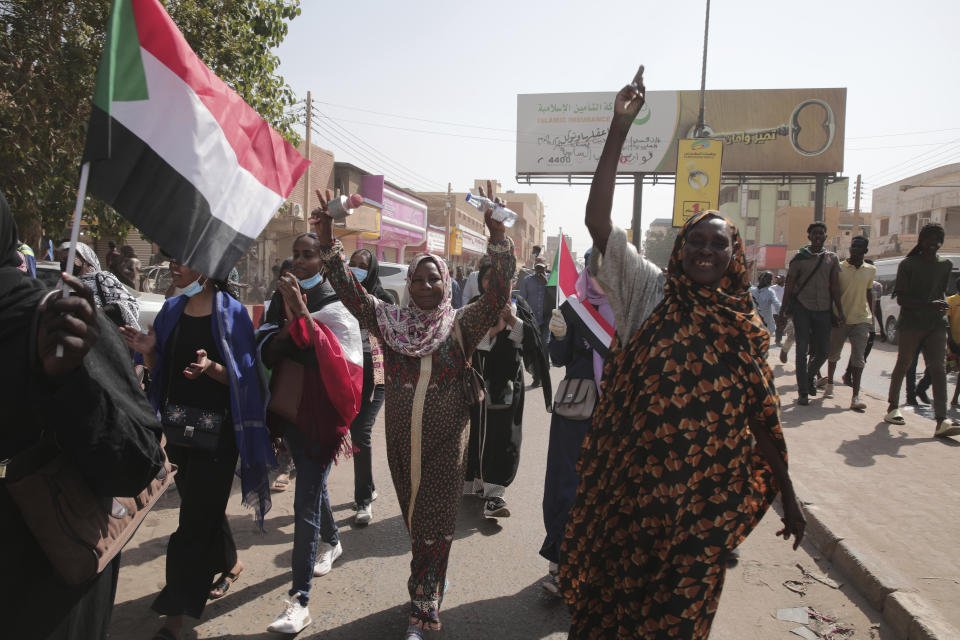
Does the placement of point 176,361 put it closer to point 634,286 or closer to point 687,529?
point 634,286

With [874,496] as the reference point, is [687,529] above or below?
above

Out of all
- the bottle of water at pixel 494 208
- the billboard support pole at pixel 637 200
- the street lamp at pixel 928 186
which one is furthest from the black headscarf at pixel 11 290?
the street lamp at pixel 928 186

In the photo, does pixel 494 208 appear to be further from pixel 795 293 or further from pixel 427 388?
pixel 795 293

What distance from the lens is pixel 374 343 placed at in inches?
186

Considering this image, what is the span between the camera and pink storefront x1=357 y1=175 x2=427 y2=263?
1092 inches

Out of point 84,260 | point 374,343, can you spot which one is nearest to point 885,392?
point 374,343

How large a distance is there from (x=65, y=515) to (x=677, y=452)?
5.87ft

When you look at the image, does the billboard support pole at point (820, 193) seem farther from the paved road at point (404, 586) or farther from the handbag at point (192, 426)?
the handbag at point (192, 426)

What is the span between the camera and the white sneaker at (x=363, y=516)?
438cm

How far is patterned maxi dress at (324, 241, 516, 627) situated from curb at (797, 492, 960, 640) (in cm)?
232

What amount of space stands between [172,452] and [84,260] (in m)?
2.57

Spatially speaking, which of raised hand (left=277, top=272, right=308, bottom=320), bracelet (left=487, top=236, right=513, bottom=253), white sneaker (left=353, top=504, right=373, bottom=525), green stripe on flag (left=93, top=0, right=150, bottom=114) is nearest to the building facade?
white sneaker (left=353, top=504, right=373, bottom=525)

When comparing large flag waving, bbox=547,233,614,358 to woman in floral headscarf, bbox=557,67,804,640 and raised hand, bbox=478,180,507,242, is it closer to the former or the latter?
raised hand, bbox=478,180,507,242

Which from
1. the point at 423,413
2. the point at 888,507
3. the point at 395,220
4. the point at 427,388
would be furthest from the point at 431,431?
the point at 395,220
